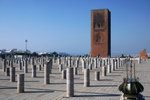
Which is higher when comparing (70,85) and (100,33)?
(100,33)

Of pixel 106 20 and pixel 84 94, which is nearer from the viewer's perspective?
pixel 84 94

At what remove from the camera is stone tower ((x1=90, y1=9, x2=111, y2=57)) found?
43.0m

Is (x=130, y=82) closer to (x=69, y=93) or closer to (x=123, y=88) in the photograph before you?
(x=123, y=88)

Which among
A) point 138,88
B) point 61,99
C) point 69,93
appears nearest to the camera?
point 138,88

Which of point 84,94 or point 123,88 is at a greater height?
point 123,88

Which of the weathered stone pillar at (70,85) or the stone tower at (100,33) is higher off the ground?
the stone tower at (100,33)

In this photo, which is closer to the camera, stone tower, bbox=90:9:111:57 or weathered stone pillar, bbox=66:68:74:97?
weathered stone pillar, bbox=66:68:74:97

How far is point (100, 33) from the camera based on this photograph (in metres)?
43.5

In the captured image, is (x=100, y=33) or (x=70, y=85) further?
(x=100, y=33)

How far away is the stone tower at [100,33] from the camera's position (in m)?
43.0

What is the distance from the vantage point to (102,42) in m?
43.3

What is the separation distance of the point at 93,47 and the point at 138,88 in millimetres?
40365

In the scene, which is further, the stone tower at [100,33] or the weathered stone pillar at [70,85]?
the stone tower at [100,33]

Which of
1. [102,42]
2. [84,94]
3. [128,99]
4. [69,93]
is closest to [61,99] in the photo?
[69,93]
